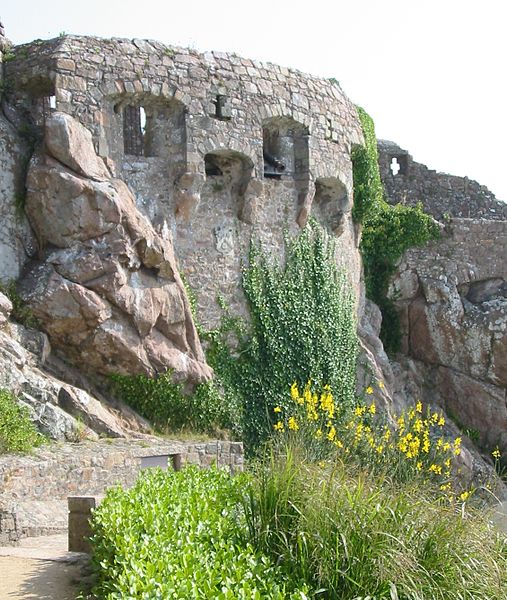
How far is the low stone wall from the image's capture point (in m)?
11.5

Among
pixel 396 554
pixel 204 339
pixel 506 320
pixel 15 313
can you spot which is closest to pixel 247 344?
pixel 204 339

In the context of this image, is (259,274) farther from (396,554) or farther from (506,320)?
(396,554)

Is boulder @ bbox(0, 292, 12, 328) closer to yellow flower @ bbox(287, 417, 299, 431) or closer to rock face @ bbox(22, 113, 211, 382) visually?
rock face @ bbox(22, 113, 211, 382)

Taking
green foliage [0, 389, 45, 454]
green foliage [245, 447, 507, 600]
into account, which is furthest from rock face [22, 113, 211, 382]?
green foliage [245, 447, 507, 600]

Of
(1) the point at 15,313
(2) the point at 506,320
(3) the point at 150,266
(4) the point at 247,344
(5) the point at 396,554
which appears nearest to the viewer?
(5) the point at 396,554

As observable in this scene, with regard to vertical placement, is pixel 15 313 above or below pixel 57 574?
above

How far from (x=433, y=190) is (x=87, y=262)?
43.7 feet

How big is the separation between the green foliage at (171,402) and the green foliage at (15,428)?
2.58m

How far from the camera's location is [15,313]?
51.0 ft

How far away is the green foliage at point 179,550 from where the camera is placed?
7322 millimetres

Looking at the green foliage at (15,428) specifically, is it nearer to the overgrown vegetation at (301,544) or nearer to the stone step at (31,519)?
the stone step at (31,519)

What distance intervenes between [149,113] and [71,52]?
1774 mm

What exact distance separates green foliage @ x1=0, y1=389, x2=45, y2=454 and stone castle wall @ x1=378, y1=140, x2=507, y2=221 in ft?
48.4

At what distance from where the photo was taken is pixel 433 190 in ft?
87.1
